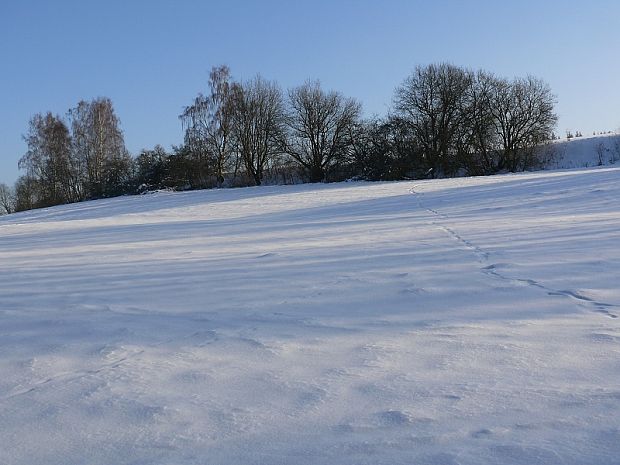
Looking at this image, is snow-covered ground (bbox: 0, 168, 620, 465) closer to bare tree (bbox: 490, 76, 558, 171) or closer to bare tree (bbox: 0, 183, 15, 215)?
bare tree (bbox: 490, 76, 558, 171)

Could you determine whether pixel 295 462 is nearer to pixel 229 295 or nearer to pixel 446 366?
pixel 446 366

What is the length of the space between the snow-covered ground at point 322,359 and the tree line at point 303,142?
88.1 ft

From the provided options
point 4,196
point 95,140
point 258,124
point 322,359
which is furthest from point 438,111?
point 4,196

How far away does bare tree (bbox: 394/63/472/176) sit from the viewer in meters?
31.3

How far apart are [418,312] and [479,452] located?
154 cm

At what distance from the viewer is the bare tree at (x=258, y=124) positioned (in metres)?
33.0

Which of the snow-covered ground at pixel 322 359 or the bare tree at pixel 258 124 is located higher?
the bare tree at pixel 258 124

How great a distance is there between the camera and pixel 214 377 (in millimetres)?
2211

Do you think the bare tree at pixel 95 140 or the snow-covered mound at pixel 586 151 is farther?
the bare tree at pixel 95 140

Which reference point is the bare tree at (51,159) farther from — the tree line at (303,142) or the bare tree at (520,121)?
the bare tree at (520,121)

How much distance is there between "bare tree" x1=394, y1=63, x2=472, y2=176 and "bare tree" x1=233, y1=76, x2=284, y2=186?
25.5 ft

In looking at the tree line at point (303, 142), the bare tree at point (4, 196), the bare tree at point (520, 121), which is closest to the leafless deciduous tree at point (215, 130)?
the tree line at point (303, 142)

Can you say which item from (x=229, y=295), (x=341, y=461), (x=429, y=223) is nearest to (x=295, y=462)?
(x=341, y=461)

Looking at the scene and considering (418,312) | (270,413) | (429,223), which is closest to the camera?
(270,413)
